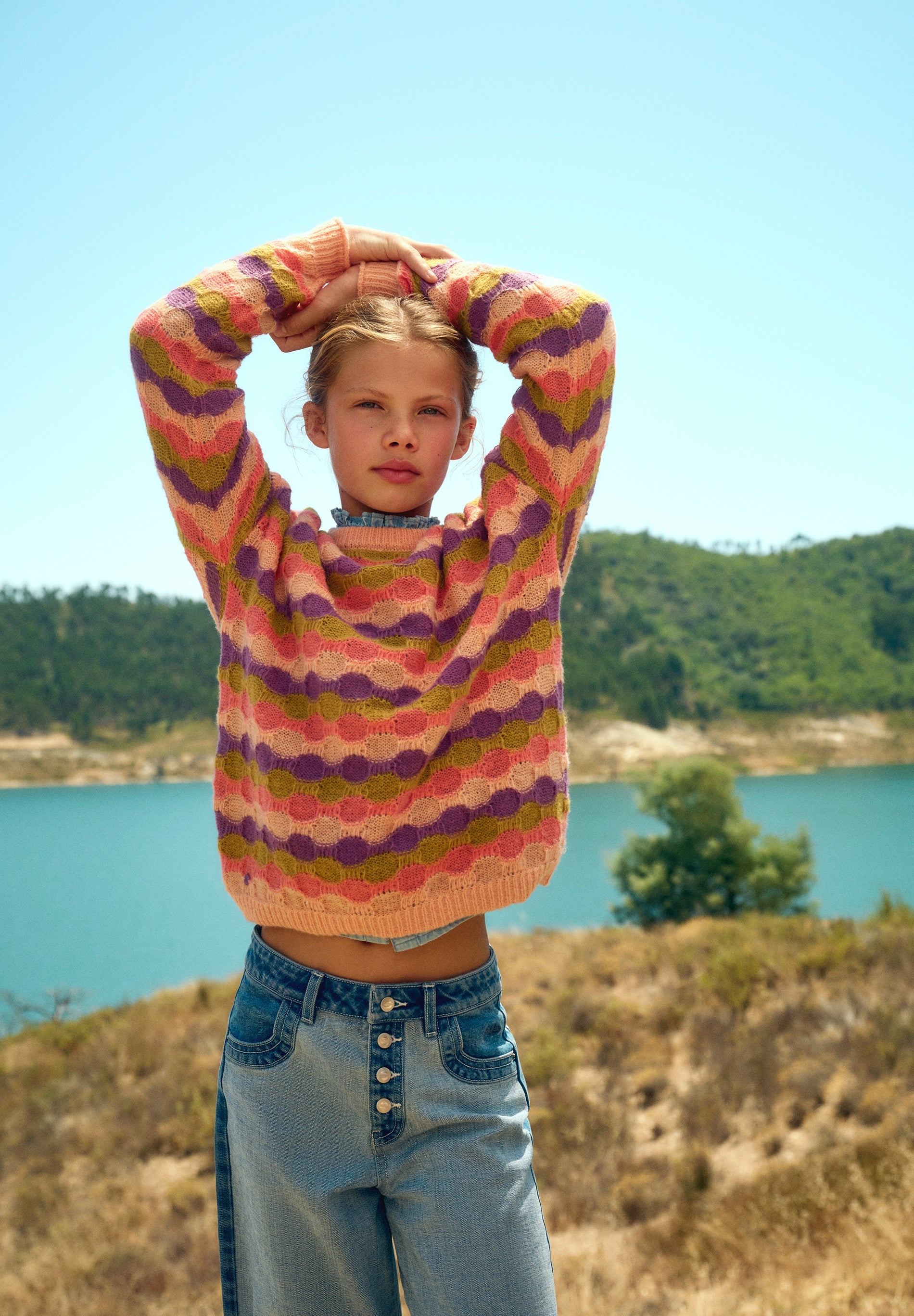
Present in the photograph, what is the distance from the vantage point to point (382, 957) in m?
1.30

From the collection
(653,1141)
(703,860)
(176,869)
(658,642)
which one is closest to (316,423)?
(653,1141)

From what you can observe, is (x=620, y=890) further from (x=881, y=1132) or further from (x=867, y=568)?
(x=867, y=568)

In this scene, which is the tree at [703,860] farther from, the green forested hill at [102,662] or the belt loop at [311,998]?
the green forested hill at [102,662]

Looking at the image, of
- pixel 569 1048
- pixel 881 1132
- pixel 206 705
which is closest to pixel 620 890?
pixel 569 1048

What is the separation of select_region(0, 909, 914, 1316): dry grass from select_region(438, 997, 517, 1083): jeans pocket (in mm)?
2209

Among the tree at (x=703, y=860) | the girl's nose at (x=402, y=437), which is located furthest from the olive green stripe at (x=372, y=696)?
the tree at (x=703, y=860)

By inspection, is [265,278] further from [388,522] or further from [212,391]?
[388,522]

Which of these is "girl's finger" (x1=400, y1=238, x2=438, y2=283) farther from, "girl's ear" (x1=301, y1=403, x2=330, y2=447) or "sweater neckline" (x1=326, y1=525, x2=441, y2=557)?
"sweater neckline" (x1=326, y1=525, x2=441, y2=557)

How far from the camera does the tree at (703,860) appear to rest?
22.1m

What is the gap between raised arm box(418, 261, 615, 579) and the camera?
1397mm

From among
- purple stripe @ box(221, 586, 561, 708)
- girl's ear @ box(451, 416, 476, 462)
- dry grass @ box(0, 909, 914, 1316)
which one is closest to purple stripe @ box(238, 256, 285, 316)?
girl's ear @ box(451, 416, 476, 462)

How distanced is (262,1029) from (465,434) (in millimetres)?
1022

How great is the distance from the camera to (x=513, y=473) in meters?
1.44

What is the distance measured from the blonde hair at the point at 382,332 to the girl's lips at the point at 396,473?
18 cm
